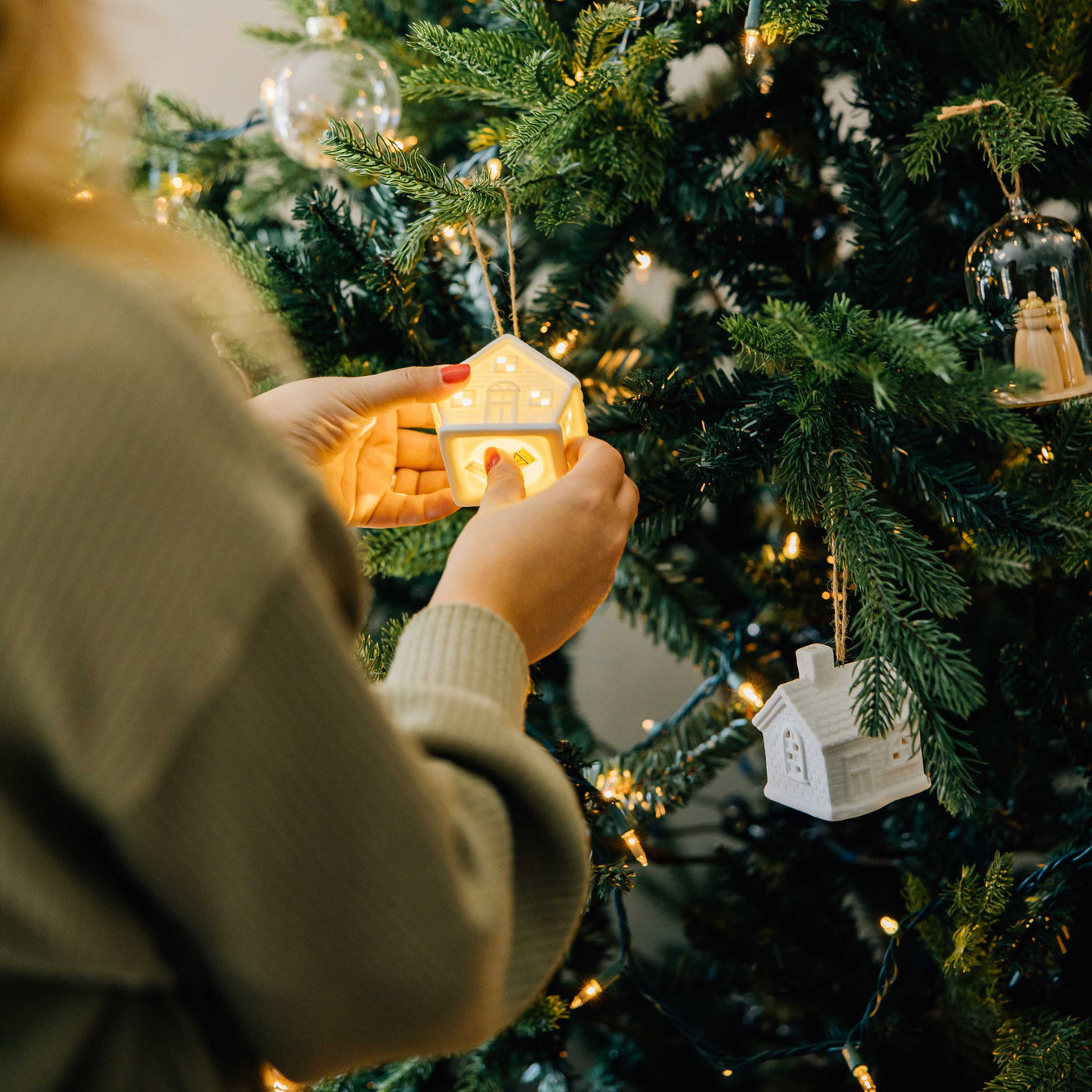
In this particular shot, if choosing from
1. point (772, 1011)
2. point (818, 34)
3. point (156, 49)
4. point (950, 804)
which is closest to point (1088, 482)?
point (950, 804)

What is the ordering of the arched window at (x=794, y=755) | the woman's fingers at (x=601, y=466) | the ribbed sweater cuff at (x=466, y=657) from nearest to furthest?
the ribbed sweater cuff at (x=466, y=657)
the woman's fingers at (x=601, y=466)
the arched window at (x=794, y=755)

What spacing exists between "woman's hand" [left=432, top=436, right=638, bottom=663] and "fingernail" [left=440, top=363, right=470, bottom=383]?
9 cm

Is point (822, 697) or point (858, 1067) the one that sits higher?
point (822, 697)

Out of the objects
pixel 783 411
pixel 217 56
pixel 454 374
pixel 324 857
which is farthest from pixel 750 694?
pixel 217 56

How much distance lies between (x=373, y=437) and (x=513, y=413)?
15 centimetres

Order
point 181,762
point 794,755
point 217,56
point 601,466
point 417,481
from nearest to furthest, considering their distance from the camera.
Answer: point 181,762, point 601,466, point 794,755, point 417,481, point 217,56

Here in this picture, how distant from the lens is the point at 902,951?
958 millimetres

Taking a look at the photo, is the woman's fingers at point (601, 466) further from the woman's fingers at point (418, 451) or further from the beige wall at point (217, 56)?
the beige wall at point (217, 56)

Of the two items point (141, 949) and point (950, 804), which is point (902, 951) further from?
point (141, 949)

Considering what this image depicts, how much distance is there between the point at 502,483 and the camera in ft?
1.70

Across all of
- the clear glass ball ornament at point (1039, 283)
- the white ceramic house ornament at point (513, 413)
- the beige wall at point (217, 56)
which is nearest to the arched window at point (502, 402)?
the white ceramic house ornament at point (513, 413)

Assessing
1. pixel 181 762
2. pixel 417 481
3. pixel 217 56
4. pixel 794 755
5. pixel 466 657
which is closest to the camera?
pixel 181 762

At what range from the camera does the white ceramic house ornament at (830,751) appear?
1.90ft

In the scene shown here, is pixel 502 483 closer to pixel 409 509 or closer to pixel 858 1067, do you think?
pixel 409 509
